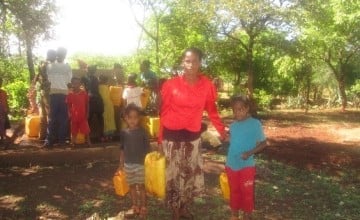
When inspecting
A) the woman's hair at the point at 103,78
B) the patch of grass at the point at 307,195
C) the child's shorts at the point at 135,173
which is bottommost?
the patch of grass at the point at 307,195

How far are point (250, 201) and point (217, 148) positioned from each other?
235 inches

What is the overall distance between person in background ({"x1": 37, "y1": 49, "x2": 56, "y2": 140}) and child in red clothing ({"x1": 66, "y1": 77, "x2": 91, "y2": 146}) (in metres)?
0.61

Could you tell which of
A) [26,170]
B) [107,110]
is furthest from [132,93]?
[26,170]

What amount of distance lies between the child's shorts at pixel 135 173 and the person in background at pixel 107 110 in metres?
4.38

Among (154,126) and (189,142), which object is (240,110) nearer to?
(189,142)

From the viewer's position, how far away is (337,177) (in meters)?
8.70

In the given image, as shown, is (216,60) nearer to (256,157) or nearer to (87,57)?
(256,157)

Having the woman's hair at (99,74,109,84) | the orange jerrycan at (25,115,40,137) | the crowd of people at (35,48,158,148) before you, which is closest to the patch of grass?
the crowd of people at (35,48,158,148)

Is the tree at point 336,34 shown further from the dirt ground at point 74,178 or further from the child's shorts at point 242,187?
the child's shorts at point 242,187

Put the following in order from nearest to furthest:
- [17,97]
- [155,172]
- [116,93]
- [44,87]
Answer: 1. [155,172]
2. [44,87]
3. [116,93]
4. [17,97]

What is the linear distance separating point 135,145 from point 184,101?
3.59 feet

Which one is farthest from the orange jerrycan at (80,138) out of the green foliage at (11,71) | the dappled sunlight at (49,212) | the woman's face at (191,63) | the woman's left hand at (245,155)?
the green foliage at (11,71)

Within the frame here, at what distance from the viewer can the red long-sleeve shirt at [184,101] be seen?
A: 4551 mm

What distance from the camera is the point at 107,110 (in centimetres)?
950
